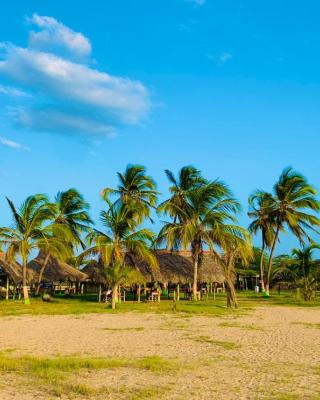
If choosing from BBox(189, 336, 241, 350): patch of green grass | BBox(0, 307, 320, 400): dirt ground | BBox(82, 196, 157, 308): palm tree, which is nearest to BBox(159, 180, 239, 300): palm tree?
BBox(82, 196, 157, 308): palm tree

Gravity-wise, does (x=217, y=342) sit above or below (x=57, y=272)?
below

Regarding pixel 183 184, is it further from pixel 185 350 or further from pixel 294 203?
pixel 185 350

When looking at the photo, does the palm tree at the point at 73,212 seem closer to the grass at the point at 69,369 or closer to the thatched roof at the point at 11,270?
the thatched roof at the point at 11,270

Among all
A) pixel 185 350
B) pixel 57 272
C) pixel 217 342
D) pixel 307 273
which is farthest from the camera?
pixel 57 272

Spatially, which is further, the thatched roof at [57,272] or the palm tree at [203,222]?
the thatched roof at [57,272]

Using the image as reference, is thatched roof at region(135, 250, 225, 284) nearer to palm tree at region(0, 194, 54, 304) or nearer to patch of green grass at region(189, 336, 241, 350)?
palm tree at region(0, 194, 54, 304)

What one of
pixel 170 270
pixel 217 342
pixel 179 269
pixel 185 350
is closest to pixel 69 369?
pixel 185 350

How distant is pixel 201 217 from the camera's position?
22.5 metres

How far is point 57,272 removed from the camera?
27.4m

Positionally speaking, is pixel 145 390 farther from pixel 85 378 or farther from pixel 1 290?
pixel 1 290

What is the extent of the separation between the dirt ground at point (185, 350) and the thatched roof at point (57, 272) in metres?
11.1

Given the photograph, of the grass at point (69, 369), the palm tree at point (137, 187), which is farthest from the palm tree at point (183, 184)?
the grass at point (69, 369)

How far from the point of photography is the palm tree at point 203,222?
70.0ft

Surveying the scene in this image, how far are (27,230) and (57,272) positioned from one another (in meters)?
7.28
